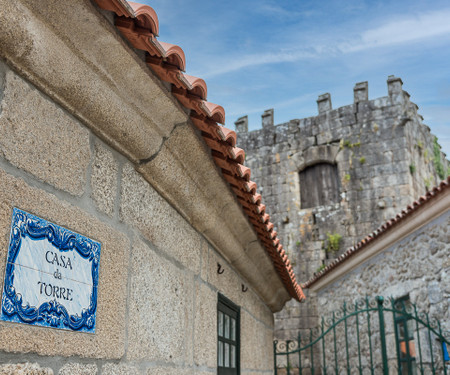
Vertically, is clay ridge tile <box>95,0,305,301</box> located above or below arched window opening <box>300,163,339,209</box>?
below

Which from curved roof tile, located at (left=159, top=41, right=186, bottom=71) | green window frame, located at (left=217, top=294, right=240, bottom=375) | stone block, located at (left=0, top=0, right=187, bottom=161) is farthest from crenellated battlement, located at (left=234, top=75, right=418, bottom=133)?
curved roof tile, located at (left=159, top=41, right=186, bottom=71)

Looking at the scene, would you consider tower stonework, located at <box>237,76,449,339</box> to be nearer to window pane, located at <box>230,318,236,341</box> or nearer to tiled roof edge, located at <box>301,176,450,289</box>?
tiled roof edge, located at <box>301,176,450,289</box>

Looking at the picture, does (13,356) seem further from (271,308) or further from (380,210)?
(380,210)

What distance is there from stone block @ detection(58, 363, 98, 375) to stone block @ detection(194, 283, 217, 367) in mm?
1350

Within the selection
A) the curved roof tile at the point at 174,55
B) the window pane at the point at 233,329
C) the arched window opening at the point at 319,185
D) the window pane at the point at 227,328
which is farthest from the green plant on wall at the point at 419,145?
the curved roof tile at the point at 174,55

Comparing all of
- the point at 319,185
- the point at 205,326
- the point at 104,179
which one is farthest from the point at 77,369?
the point at 319,185

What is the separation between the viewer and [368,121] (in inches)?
625

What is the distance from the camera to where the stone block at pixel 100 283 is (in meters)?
1.52

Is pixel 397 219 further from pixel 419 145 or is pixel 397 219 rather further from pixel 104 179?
pixel 419 145

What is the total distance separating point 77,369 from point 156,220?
982mm

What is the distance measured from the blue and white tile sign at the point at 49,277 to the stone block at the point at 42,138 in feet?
0.56

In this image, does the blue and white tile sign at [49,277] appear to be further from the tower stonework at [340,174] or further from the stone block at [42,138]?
the tower stonework at [340,174]

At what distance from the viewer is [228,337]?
4.30m

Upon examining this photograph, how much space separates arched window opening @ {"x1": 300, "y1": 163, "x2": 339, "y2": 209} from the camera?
16.0 m
